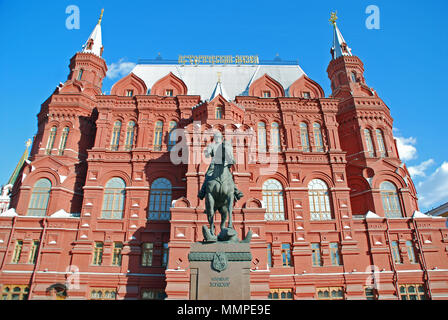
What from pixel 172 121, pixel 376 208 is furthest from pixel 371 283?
pixel 172 121

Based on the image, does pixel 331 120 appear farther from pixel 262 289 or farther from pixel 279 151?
pixel 262 289

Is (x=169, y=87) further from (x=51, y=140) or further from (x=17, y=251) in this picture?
(x=17, y=251)

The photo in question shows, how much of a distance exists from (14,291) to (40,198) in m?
6.98

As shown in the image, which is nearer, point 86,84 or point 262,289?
point 262,289

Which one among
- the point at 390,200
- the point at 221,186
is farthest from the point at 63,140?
the point at 390,200

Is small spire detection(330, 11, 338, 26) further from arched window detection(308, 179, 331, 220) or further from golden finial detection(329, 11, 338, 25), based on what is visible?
arched window detection(308, 179, 331, 220)

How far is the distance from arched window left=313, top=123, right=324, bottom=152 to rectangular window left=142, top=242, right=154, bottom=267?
54.6 ft

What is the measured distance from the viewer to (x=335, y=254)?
23750mm

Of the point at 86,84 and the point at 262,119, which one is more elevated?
the point at 86,84

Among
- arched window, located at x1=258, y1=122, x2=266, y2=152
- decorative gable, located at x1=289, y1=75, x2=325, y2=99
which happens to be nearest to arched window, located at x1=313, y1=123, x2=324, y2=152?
decorative gable, located at x1=289, y1=75, x2=325, y2=99
